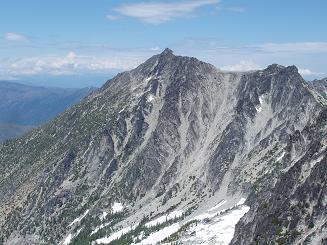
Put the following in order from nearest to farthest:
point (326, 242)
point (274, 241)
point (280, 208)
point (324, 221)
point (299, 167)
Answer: point (326, 242) → point (324, 221) → point (274, 241) → point (280, 208) → point (299, 167)

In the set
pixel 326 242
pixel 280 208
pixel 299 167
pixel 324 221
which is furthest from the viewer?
pixel 299 167

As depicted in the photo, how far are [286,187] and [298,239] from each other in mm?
30440

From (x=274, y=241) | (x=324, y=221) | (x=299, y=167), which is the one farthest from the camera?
(x=299, y=167)

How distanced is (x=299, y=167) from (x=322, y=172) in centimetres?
1811

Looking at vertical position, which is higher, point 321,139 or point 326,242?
point 321,139

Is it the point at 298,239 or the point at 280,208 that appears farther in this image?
the point at 280,208

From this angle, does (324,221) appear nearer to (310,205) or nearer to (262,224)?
(310,205)

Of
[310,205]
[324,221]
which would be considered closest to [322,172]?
[310,205]

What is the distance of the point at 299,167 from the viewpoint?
172750 mm

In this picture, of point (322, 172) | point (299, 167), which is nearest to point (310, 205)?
point (322, 172)

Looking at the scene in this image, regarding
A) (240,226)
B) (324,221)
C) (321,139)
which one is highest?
(321,139)

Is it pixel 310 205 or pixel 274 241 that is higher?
pixel 310 205

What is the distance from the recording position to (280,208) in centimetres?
16150

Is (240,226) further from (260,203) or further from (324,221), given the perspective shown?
(324,221)
